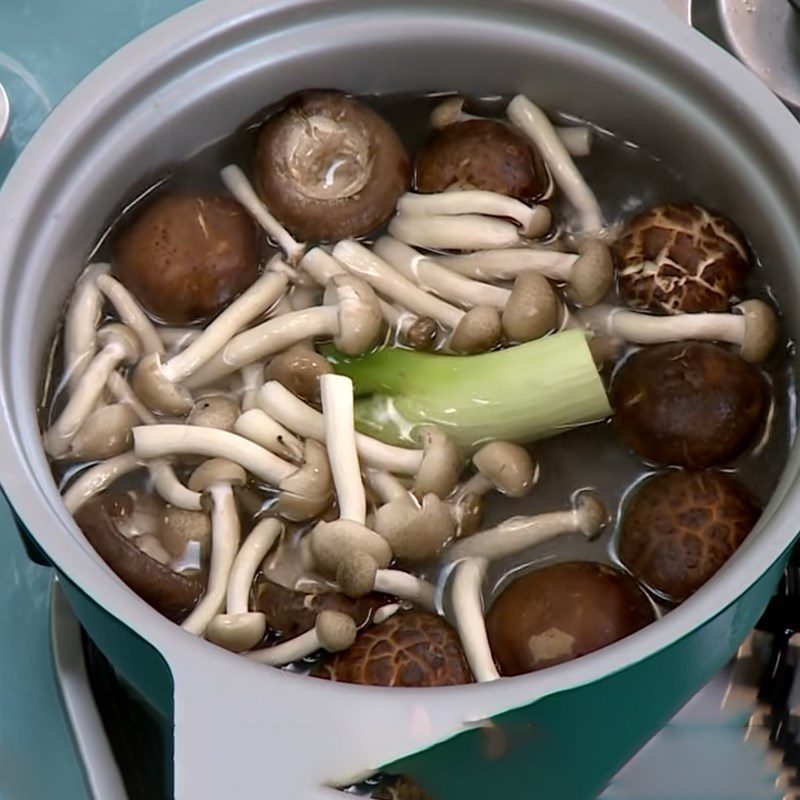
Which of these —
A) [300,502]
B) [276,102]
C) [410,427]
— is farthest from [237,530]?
[276,102]

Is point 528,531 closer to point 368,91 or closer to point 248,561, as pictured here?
point 248,561

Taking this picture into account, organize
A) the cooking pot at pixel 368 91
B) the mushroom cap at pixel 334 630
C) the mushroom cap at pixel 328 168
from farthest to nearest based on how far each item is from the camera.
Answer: the mushroom cap at pixel 328 168 → the mushroom cap at pixel 334 630 → the cooking pot at pixel 368 91

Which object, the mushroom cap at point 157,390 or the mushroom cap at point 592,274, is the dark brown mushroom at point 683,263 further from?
the mushroom cap at point 157,390

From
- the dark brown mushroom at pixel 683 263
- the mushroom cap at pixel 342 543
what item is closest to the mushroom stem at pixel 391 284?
the dark brown mushroom at pixel 683 263

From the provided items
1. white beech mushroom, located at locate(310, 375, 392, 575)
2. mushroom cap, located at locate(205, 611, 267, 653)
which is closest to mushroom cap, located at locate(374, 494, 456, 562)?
white beech mushroom, located at locate(310, 375, 392, 575)

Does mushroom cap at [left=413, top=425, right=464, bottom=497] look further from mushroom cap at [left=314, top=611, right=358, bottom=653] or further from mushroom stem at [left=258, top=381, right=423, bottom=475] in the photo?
mushroom cap at [left=314, top=611, right=358, bottom=653]

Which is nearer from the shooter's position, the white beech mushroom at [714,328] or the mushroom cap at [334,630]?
the mushroom cap at [334,630]

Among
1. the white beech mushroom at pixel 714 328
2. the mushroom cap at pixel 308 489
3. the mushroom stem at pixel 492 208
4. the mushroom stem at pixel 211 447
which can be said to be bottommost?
the mushroom cap at pixel 308 489
